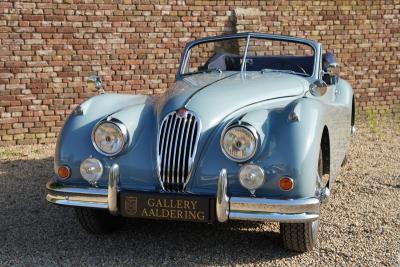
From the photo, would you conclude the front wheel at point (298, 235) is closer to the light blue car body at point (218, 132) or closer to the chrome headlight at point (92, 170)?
the light blue car body at point (218, 132)

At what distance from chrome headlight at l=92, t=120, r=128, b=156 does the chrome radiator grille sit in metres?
0.25

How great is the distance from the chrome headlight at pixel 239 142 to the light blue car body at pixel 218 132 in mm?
49

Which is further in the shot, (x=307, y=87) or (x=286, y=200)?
(x=307, y=87)

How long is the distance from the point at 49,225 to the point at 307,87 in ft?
7.57

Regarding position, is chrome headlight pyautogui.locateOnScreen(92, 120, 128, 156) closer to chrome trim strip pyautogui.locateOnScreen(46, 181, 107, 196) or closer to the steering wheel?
chrome trim strip pyautogui.locateOnScreen(46, 181, 107, 196)

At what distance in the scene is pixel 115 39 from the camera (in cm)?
813

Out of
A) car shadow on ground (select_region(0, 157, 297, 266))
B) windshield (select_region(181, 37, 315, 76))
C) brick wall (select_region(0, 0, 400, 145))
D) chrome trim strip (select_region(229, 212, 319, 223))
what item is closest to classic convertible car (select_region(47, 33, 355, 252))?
chrome trim strip (select_region(229, 212, 319, 223))

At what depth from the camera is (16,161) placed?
687 centimetres

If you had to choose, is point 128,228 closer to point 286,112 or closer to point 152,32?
point 286,112

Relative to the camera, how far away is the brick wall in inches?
300

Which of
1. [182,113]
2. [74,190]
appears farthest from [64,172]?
[182,113]

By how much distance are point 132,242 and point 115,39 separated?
4554mm

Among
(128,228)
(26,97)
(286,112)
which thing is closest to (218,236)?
(128,228)

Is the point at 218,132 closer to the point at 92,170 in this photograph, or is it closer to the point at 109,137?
the point at 109,137
